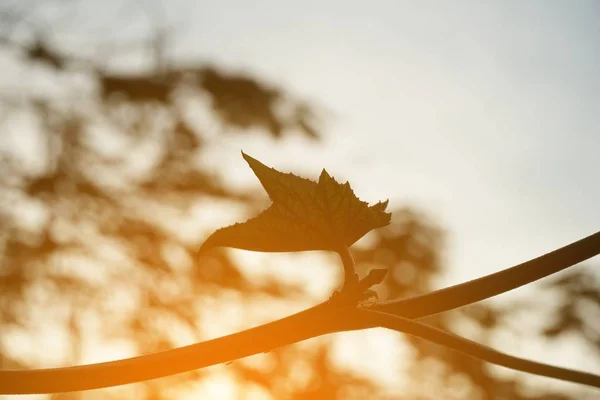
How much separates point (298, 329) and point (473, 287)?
12 centimetres

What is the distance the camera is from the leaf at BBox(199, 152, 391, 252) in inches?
21.2

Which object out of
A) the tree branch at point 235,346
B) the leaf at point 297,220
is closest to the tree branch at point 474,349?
the tree branch at point 235,346

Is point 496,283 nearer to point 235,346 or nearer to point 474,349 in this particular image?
point 474,349

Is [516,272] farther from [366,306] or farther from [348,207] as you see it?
[348,207]

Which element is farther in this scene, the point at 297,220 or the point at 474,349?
the point at 297,220

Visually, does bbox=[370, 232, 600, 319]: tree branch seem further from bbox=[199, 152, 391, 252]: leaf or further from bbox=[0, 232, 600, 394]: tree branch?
bbox=[199, 152, 391, 252]: leaf

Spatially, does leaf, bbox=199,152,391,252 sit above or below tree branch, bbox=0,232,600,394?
above

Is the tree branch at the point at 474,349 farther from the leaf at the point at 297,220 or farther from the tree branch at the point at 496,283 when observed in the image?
the leaf at the point at 297,220

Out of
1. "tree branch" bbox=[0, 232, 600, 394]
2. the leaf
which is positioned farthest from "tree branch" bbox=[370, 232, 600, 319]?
the leaf

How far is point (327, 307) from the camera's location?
466 millimetres

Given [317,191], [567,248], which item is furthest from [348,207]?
[567,248]

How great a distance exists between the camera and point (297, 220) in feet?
1.78

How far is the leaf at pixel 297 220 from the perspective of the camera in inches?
21.2

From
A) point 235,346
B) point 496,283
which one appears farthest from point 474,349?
point 235,346
